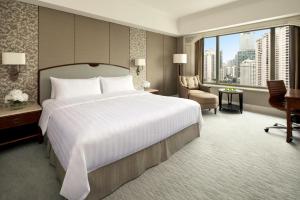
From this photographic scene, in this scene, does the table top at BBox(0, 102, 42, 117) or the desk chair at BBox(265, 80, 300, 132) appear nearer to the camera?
the table top at BBox(0, 102, 42, 117)

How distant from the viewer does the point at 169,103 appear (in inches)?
112

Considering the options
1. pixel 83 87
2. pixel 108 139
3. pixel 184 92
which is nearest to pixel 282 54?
pixel 184 92

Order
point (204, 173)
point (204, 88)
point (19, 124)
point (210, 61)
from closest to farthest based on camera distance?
point (204, 173) → point (19, 124) → point (204, 88) → point (210, 61)

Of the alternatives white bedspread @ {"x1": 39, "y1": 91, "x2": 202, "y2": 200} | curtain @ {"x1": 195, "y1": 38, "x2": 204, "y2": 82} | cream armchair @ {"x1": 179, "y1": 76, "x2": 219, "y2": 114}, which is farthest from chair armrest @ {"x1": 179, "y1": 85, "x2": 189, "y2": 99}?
white bedspread @ {"x1": 39, "y1": 91, "x2": 202, "y2": 200}

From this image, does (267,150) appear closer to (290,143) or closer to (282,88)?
(290,143)

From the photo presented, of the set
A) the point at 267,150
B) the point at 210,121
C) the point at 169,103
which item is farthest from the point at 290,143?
the point at 169,103

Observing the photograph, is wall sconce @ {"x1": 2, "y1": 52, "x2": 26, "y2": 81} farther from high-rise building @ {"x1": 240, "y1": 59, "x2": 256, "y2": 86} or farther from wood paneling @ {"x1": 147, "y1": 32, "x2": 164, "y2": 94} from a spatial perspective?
high-rise building @ {"x1": 240, "y1": 59, "x2": 256, "y2": 86}

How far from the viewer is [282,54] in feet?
15.3

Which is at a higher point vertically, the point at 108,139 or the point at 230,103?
the point at 230,103

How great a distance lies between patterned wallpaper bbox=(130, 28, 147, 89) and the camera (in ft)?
16.2

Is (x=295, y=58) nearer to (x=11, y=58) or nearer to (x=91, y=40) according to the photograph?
(x=91, y=40)

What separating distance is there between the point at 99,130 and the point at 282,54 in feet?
16.8

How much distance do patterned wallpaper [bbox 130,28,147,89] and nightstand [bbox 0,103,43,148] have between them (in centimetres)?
273

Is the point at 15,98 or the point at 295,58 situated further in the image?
the point at 295,58
